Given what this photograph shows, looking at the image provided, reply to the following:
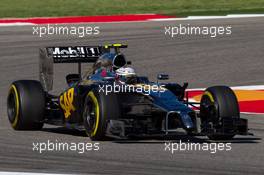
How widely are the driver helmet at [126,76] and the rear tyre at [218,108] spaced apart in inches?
44.4

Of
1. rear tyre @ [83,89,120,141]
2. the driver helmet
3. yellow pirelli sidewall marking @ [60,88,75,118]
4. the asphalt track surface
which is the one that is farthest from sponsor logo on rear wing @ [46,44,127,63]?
rear tyre @ [83,89,120,141]

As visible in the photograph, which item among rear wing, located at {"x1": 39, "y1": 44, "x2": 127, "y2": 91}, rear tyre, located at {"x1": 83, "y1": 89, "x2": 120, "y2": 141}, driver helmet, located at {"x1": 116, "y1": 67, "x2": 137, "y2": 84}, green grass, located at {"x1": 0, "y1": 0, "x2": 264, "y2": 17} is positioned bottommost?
rear tyre, located at {"x1": 83, "y1": 89, "x2": 120, "y2": 141}

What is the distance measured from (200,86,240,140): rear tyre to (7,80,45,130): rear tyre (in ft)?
8.48

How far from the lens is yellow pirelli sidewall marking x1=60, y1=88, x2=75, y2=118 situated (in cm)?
1583

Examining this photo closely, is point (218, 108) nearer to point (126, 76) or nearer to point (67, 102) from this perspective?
point (126, 76)

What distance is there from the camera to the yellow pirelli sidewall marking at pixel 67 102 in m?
15.8

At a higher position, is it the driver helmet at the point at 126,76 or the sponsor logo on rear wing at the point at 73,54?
the sponsor logo on rear wing at the point at 73,54

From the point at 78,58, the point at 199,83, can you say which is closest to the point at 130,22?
the point at 199,83

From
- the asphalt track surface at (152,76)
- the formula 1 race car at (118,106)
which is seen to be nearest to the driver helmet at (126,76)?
the formula 1 race car at (118,106)

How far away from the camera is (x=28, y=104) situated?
51.9 ft

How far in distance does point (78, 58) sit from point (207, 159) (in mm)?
4509

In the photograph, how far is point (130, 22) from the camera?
33938 millimetres

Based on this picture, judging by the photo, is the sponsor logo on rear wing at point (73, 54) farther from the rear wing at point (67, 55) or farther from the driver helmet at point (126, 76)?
the driver helmet at point (126, 76)

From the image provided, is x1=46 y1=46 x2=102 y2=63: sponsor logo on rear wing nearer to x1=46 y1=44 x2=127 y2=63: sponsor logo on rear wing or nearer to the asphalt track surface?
x1=46 y1=44 x2=127 y2=63: sponsor logo on rear wing
